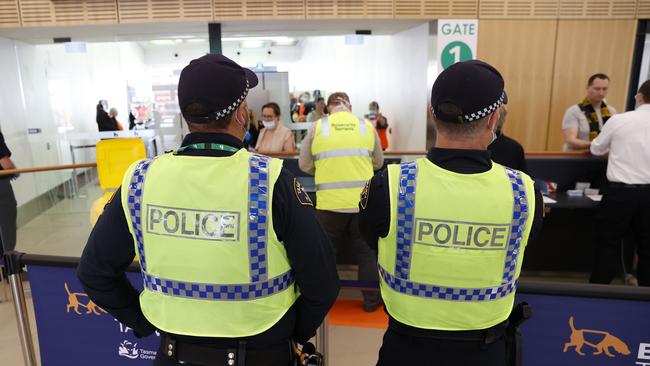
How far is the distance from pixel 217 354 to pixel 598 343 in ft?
4.07

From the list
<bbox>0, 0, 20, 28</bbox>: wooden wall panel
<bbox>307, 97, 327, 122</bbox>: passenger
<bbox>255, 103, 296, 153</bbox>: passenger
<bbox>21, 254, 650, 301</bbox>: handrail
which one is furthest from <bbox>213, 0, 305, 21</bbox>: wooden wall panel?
<bbox>21, 254, 650, 301</bbox>: handrail

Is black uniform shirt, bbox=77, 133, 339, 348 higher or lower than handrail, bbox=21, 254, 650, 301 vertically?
higher

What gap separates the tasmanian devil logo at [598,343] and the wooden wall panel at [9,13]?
6751mm

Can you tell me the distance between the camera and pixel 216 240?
3.54ft

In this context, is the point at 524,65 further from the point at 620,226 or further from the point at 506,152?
the point at 506,152

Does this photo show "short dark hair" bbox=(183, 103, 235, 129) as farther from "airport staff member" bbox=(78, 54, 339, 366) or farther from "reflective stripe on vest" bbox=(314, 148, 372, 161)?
"reflective stripe on vest" bbox=(314, 148, 372, 161)

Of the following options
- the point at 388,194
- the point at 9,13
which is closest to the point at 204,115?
the point at 388,194

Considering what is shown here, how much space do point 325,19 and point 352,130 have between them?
3.21 m

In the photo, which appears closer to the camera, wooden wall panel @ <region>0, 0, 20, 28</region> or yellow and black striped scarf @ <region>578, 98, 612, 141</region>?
yellow and black striped scarf @ <region>578, 98, 612, 141</region>

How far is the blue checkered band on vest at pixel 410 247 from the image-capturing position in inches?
46.1

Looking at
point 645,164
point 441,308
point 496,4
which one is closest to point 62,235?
point 441,308

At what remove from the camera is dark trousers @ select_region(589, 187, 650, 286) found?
9.88 ft

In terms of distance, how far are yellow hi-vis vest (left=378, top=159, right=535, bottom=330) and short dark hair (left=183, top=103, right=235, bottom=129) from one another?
460 millimetres

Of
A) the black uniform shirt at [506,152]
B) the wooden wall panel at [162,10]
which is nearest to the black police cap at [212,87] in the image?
the black uniform shirt at [506,152]
